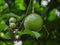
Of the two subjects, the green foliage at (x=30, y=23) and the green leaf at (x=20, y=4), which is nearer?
the green foliage at (x=30, y=23)

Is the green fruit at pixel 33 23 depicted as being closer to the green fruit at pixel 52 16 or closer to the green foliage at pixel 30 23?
the green foliage at pixel 30 23

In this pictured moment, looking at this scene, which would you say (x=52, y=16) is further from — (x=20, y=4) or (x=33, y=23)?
(x=33, y=23)

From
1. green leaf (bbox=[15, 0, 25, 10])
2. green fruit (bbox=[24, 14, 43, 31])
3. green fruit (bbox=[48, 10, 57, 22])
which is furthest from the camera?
green leaf (bbox=[15, 0, 25, 10])

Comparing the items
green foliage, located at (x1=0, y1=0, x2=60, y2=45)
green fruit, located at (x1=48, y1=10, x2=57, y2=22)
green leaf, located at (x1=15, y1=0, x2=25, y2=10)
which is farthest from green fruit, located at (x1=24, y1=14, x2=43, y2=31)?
green leaf, located at (x1=15, y1=0, x2=25, y2=10)

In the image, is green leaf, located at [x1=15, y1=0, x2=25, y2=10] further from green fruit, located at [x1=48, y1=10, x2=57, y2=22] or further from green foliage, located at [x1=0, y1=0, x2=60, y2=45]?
green fruit, located at [x1=48, y1=10, x2=57, y2=22]

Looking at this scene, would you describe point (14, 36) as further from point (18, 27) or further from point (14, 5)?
point (14, 5)

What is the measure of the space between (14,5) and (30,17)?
68cm

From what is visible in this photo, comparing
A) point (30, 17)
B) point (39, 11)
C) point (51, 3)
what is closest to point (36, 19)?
point (30, 17)

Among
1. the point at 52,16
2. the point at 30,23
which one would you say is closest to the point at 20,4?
the point at 52,16

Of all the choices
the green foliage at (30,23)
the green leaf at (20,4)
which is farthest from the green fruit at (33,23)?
the green leaf at (20,4)

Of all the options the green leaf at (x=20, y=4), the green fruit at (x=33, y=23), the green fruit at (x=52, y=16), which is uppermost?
the green fruit at (x=33, y=23)

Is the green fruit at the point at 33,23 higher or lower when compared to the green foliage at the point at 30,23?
higher

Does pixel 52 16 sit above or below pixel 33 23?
below

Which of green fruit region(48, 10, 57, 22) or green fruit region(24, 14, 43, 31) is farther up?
green fruit region(24, 14, 43, 31)
